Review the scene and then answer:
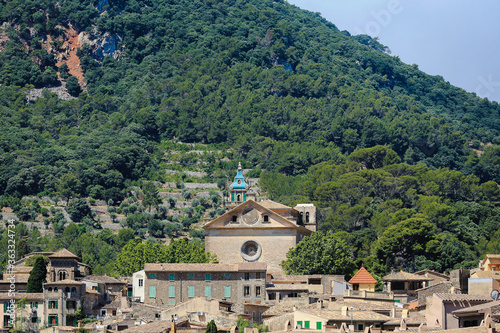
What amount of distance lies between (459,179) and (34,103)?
308 ft

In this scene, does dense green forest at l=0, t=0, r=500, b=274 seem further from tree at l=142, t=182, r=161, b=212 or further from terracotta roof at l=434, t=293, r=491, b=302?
terracotta roof at l=434, t=293, r=491, b=302

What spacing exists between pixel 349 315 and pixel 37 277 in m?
26.2

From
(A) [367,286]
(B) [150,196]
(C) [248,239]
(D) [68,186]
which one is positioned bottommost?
(A) [367,286]

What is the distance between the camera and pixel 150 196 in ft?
466

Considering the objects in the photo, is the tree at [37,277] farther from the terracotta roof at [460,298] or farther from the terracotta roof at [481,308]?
the terracotta roof at [481,308]

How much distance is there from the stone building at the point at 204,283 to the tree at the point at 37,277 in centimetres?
789

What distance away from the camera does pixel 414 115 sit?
193 meters

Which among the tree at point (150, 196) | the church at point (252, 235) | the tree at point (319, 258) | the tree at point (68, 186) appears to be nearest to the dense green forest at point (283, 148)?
the tree at point (68, 186)

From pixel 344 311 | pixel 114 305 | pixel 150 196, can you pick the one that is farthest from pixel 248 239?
pixel 150 196

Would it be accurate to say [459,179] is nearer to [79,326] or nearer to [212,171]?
[212,171]

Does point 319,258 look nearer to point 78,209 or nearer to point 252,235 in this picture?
point 252,235

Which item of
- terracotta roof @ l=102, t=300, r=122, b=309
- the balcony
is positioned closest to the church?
terracotta roof @ l=102, t=300, r=122, b=309

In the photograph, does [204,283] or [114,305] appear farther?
[114,305]

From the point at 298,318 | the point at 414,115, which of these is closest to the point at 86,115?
the point at 414,115
